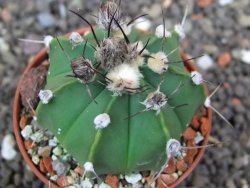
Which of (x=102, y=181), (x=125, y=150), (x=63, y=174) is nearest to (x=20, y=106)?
(x=63, y=174)

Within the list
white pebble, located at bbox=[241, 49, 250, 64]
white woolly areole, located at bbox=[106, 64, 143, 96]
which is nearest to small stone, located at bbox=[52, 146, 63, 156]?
white woolly areole, located at bbox=[106, 64, 143, 96]

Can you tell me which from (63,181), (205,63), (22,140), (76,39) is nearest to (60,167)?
(63,181)

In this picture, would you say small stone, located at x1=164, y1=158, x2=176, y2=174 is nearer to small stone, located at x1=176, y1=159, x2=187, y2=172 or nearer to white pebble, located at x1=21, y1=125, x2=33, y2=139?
small stone, located at x1=176, y1=159, x2=187, y2=172

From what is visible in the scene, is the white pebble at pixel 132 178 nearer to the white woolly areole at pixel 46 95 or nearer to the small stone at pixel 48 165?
the small stone at pixel 48 165

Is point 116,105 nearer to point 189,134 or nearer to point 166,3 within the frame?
point 189,134

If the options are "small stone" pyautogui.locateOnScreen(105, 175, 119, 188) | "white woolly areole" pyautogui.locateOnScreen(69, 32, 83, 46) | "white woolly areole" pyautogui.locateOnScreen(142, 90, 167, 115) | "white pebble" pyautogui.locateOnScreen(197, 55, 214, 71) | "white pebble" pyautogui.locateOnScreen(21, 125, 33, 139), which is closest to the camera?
"white woolly areole" pyautogui.locateOnScreen(142, 90, 167, 115)

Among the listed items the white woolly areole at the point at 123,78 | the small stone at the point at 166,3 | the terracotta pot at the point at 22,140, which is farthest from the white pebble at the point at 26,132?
the small stone at the point at 166,3
